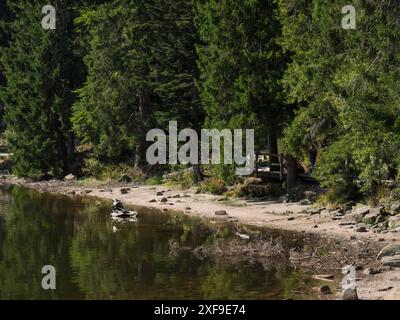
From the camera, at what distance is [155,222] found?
3206cm

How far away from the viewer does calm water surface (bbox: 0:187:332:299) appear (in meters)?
18.4

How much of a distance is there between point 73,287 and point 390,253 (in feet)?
31.6

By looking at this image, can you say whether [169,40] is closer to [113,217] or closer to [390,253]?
[113,217]

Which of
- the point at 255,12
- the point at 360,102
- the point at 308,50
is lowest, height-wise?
the point at 360,102

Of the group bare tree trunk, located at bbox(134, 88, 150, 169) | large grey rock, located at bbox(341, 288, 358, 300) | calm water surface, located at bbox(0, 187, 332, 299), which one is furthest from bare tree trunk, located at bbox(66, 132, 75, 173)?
large grey rock, located at bbox(341, 288, 358, 300)

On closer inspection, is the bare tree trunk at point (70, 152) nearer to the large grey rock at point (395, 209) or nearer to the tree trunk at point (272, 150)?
the tree trunk at point (272, 150)

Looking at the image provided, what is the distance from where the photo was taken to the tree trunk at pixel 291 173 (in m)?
35.7

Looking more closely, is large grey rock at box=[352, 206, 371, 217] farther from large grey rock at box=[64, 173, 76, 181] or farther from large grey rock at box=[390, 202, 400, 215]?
large grey rock at box=[64, 173, 76, 181]

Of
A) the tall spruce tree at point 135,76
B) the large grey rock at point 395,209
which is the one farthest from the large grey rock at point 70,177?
the large grey rock at point 395,209

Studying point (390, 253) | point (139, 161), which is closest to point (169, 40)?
point (139, 161)

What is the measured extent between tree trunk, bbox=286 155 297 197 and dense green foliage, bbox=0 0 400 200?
636 mm

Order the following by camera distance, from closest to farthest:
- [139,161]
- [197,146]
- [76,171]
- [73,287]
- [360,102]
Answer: [73,287] < [360,102] < [197,146] < [139,161] < [76,171]

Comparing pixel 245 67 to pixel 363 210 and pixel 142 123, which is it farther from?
pixel 142 123

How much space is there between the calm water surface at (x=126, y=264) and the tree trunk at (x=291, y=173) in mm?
6430
